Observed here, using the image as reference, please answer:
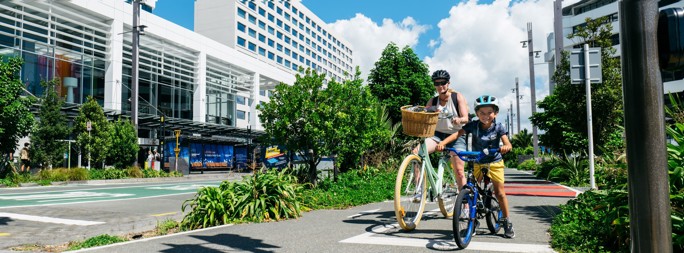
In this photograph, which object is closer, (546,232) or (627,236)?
(627,236)

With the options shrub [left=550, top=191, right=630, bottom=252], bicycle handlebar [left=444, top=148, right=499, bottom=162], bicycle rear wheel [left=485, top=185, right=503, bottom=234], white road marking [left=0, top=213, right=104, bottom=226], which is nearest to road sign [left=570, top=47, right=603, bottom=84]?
shrub [left=550, top=191, right=630, bottom=252]

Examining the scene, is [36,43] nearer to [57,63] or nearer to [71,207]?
[57,63]

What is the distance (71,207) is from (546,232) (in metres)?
9.42

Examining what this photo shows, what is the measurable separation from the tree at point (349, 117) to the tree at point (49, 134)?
1773 cm

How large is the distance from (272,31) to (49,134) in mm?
55072

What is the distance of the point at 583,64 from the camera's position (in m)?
10.1

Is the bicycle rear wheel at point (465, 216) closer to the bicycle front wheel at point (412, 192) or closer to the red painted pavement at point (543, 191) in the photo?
the bicycle front wheel at point (412, 192)

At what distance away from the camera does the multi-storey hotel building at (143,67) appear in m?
27.7

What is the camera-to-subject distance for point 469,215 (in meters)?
4.30

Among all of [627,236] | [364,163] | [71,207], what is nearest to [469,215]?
[627,236]

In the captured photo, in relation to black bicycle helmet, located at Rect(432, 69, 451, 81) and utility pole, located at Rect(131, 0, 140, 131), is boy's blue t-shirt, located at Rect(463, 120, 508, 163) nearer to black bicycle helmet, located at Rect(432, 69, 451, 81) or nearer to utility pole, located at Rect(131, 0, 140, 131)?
black bicycle helmet, located at Rect(432, 69, 451, 81)

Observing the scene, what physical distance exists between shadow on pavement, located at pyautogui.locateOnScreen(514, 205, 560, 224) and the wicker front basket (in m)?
2.30

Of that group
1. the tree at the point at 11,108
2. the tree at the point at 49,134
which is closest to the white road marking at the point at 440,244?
the tree at the point at 11,108

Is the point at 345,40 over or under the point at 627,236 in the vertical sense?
over
